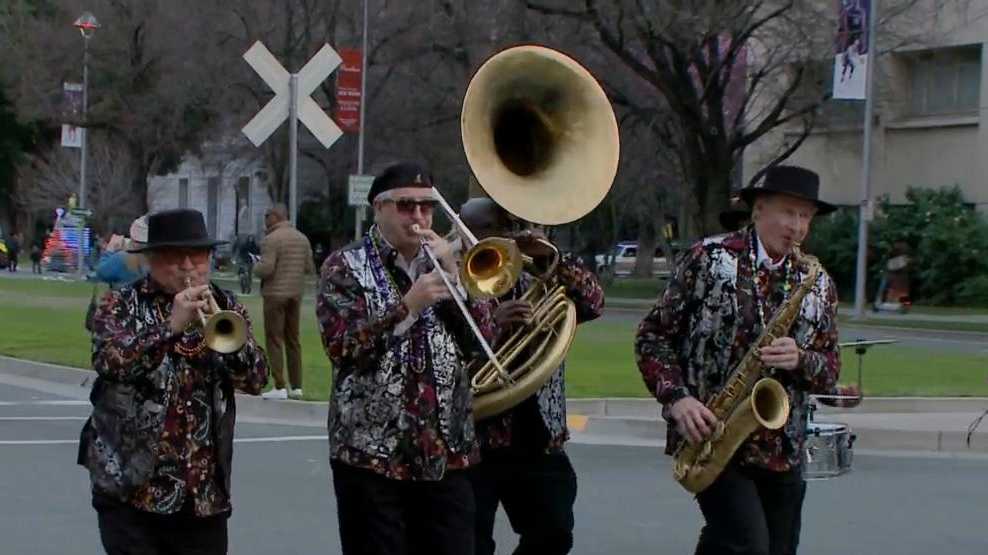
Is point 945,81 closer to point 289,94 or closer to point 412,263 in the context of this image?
point 289,94

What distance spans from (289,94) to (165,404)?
8.20 meters

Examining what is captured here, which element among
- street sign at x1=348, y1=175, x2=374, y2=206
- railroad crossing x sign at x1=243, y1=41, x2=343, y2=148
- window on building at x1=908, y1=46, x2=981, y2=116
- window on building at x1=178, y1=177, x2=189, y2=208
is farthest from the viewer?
window on building at x1=178, y1=177, x2=189, y2=208

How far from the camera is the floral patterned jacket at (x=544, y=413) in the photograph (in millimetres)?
6145

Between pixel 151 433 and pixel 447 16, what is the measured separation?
3424 cm

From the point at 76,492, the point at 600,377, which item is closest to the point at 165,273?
the point at 76,492

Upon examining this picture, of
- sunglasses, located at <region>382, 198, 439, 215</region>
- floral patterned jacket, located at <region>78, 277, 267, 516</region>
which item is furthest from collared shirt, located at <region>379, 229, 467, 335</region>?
floral patterned jacket, located at <region>78, 277, 267, 516</region>

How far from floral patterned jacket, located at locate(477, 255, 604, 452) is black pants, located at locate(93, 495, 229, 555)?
1.26 m

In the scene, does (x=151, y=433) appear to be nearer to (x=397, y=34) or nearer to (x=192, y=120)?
(x=397, y=34)

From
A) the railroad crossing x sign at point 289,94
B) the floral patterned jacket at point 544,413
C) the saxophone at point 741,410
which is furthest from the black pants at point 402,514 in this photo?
the railroad crossing x sign at point 289,94

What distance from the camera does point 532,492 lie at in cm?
621

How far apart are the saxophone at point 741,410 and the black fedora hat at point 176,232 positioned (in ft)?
5.91

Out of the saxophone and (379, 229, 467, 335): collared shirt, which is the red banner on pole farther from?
the saxophone

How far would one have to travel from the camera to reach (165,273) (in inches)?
206

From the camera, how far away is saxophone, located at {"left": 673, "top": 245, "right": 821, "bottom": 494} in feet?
18.0
